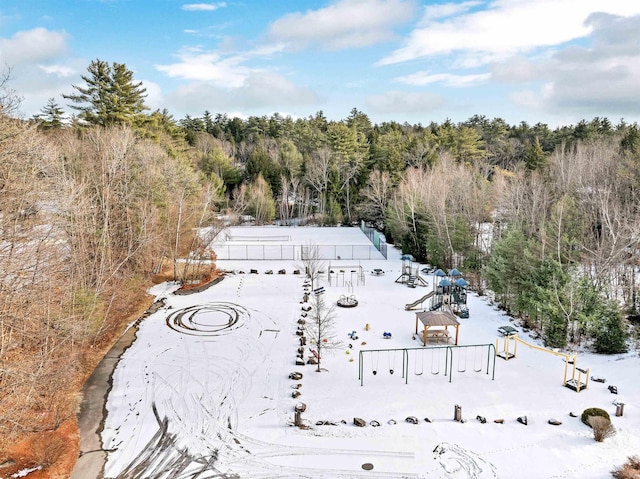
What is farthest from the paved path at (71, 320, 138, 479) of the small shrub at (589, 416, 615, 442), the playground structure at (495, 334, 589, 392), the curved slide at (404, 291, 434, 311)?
the playground structure at (495, 334, 589, 392)

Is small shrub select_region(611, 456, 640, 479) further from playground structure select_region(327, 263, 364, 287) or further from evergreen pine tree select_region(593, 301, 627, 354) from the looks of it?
playground structure select_region(327, 263, 364, 287)

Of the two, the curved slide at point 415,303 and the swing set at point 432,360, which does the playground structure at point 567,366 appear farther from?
the curved slide at point 415,303

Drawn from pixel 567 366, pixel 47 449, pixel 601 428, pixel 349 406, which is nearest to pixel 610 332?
pixel 567 366

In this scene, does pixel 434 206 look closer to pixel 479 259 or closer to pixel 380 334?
pixel 479 259

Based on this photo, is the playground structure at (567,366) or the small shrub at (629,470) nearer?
the small shrub at (629,470)

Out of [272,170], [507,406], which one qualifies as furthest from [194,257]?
[272,170]

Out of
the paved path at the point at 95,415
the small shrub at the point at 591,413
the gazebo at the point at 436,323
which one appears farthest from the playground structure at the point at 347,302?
the small shrub at the point at 591,413

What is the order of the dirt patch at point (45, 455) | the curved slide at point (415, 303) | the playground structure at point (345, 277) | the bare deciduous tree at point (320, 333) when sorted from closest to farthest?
1. the dirt patch at point (45, 455)
2. the bare deciduous tree at point (320, 333)
3. the curved slide at point (415, 303)
4. the playground structure at point (345, 277)
